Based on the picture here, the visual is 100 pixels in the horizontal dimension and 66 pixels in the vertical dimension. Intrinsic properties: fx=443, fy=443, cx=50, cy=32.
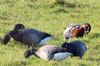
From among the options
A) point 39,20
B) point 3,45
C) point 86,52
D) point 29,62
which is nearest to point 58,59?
point 29,62

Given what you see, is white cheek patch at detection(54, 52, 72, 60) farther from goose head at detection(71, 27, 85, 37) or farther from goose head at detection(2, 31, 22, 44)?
goose head at detection(71, 27, 85, 37)

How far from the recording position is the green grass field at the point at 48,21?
345 inches

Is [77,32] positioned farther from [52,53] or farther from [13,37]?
[52,53]

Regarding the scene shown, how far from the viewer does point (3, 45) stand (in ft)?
34.3

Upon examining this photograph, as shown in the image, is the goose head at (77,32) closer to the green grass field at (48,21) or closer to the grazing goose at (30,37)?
the green grass field at (48,21)

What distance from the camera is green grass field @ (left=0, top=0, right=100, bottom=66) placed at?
345 inches

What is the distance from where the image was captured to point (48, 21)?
47.6 feet

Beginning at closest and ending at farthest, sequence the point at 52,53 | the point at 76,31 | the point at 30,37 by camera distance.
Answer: the point at 52,53, the point at 30,37, the point at 76,31

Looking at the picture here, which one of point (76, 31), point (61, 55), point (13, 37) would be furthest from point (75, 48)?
point (76, 31)

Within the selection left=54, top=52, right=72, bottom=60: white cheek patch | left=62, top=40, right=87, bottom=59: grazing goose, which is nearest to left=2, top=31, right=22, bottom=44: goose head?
left=62, top=40, right=87, bottom=59: grazing goose

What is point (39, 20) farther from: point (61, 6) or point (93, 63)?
point (93, 63)

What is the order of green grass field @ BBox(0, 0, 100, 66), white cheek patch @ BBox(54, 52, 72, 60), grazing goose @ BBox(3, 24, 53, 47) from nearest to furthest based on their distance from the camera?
white cheek patch @ BBox(54, 52, 72, 60) < green grass field @ BBox(0, 0, 100, 66) < grazing goose @ BBox(3, 24, 53, 47)

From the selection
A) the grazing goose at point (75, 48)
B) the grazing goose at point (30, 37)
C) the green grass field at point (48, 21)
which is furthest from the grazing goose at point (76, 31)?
the grazing goose at point (75, 48)

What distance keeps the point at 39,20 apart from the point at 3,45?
4.35m
